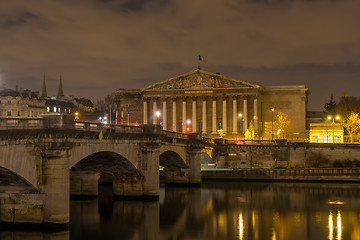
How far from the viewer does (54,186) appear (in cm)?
3766

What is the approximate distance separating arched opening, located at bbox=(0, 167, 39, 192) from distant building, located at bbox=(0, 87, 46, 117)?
10453 cm

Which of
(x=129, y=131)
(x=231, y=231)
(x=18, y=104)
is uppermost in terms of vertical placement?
(x=18, y=104)

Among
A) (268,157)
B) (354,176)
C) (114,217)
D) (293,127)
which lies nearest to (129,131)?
(114,217)

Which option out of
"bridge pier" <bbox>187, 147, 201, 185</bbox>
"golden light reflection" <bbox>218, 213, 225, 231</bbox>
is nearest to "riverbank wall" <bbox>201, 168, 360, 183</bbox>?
"bridge pier" <bbox>187, 147, 201, 185</bbox>

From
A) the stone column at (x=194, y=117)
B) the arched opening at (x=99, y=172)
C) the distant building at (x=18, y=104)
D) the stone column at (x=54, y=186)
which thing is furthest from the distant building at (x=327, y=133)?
the stone column at (x=54, y=186)

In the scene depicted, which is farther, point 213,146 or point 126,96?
point 126,96

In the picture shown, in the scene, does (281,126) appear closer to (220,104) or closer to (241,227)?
(220,104)

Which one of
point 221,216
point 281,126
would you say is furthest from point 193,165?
point 281,126

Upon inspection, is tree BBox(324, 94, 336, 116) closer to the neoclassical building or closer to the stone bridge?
the neoclassical building

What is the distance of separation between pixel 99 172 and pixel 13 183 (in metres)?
19.3

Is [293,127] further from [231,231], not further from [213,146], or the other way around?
[231,231]

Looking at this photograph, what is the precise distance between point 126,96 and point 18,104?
1268 inches

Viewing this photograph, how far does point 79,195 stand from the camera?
58.8 metres

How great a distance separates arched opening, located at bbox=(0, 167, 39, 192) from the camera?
123 feet
